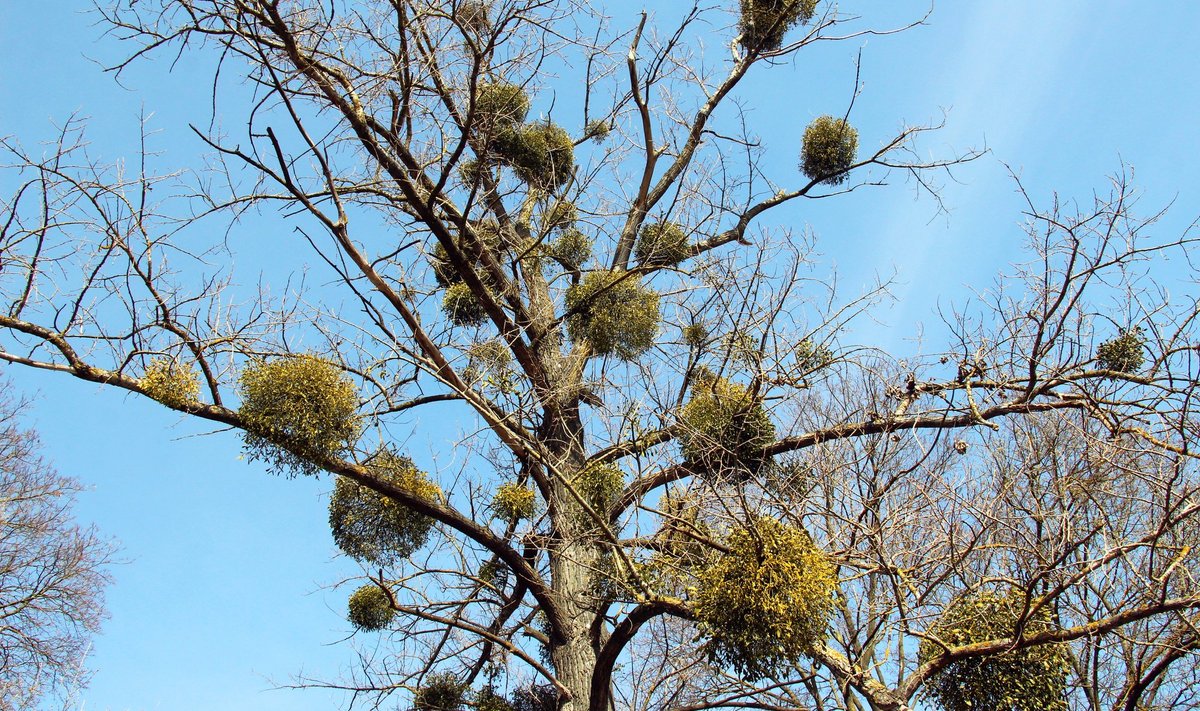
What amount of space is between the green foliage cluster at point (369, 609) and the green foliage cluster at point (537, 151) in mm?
3620

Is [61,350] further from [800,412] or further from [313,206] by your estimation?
[800,412]

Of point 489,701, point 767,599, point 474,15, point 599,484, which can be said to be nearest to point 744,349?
point 599,484

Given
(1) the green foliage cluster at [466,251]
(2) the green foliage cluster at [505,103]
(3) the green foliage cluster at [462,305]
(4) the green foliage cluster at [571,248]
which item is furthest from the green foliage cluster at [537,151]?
(3) the green foliage cluster at [462,305]

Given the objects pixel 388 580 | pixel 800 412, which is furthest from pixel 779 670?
pixel 388 580

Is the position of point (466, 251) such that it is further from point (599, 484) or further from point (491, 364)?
point (599, 484)

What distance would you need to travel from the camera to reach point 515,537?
20.8ft

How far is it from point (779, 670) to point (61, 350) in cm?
431

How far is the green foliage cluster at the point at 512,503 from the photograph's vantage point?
6527 millimetres

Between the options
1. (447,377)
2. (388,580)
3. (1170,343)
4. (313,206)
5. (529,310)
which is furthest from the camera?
(529,310)

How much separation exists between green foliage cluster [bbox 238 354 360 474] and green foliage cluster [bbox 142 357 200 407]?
292 millimetres

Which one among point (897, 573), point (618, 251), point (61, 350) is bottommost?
point (897, 573)

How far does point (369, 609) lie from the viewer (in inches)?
261

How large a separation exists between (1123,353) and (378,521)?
4.71m

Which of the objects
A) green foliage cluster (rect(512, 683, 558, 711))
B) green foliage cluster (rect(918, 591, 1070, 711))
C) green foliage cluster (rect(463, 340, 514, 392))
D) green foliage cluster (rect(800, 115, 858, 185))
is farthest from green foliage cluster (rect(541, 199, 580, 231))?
green foliage cluster (rect(918, 591, 1070, 711))
